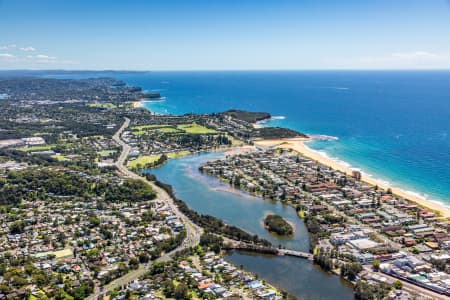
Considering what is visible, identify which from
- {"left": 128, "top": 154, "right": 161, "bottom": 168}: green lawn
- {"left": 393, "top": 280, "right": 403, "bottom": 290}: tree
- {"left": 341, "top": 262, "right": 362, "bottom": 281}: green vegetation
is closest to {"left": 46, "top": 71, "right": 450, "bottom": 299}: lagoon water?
{"left": 341, "top": 262, "right": 362, "bottom": 281}: green vegetation

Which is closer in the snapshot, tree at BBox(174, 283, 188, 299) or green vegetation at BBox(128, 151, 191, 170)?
tree at BBox(174, 283, 188, 299)

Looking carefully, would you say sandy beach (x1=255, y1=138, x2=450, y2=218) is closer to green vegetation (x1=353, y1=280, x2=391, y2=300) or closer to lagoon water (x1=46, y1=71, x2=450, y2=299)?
lagoon water (x1=46, y1=71, x2=450, y2=299)

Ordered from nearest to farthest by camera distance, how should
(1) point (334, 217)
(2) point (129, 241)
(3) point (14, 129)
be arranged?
(2) point (129, 241)
(1) point (334, 217)
(3) point (14, 129)

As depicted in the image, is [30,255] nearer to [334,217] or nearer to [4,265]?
[4,265]

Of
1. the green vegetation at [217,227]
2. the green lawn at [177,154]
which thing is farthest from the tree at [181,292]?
the green lawn at [177,154]

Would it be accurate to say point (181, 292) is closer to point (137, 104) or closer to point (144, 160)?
point (144, 160)

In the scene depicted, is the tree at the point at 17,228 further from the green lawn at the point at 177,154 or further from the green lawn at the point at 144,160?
the green lawn at the point at 177,154

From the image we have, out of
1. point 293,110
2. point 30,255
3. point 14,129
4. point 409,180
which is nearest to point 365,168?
point 409,180
